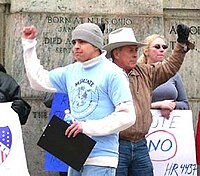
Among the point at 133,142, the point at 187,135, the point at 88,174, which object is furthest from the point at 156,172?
the point at 88,174

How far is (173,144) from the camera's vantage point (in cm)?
679

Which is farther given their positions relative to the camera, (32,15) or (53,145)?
(32,15)

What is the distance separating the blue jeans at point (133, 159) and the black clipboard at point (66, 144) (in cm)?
72

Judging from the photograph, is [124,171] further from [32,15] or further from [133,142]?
[32,15]

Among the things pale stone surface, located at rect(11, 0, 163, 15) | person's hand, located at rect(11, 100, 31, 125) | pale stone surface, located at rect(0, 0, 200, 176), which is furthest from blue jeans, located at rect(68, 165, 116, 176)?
pale stone surface, located at rect(11, 0, 163, 15)

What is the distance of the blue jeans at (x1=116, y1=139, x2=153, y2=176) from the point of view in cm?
536

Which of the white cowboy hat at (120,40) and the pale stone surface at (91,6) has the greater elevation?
the pale stone surface at (91,6)

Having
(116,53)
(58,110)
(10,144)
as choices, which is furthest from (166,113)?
(10,144)

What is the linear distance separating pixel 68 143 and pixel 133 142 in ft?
2.86

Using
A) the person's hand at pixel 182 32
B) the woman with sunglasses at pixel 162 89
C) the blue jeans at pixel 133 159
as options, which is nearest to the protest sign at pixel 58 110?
the woman with sunglasses at pixel 162 89

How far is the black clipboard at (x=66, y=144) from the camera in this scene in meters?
4.65

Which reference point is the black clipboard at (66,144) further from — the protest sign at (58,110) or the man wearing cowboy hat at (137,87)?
the protest sign at (58,110)

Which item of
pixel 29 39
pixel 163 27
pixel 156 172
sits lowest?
Result: pixel 156 172

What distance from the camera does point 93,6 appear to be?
8.09 m
